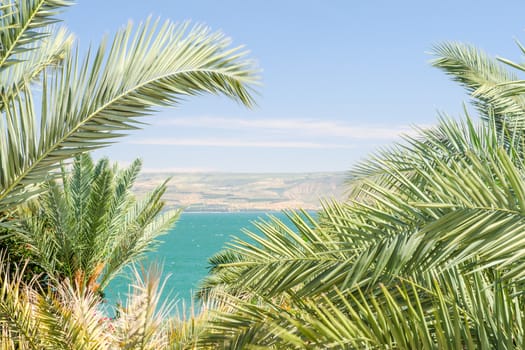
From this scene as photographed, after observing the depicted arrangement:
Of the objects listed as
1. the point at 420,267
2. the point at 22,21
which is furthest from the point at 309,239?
the point at 22,21

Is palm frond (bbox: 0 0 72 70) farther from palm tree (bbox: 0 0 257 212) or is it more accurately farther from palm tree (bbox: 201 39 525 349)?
palm tree (bbox: 201 39 525 349)

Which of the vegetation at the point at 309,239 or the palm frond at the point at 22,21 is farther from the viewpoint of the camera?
the palm frond at the point at 22,21

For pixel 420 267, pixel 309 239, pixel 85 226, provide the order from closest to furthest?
pixel 420 267 → pixel 309 239 → pixel 85 226

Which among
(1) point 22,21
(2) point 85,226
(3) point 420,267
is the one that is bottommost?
(2) point 85,226

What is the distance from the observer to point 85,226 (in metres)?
9.97

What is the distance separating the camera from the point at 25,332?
16.8 feet

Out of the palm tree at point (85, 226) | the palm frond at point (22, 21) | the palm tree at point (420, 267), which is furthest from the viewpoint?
the palm tree at point (85, 226)

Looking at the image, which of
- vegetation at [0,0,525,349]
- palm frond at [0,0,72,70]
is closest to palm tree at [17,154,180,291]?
vegetation at [0,0,525,349]

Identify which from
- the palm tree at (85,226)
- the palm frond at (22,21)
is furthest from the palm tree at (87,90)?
the palm tree at (85,226)

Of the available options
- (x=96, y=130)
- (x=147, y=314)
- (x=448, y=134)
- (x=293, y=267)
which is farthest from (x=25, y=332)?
(x=448, y=134)

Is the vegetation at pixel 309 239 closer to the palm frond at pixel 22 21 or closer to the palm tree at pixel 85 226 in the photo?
the palm frond at pixel 22 21

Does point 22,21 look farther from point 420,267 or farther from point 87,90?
point 420,267

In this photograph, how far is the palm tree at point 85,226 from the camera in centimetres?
970

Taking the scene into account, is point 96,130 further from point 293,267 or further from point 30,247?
point 30,247
